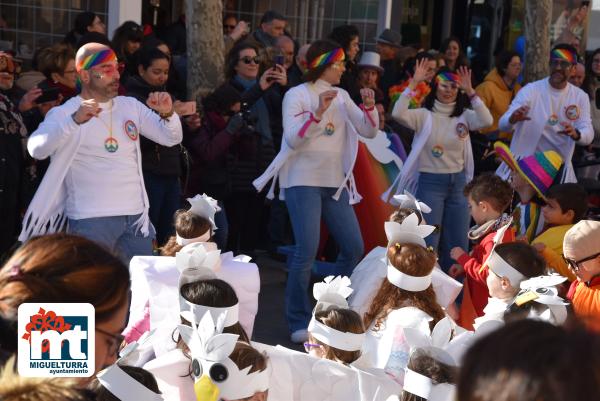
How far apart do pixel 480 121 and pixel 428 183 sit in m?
0.58

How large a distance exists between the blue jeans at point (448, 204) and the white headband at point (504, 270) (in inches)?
104

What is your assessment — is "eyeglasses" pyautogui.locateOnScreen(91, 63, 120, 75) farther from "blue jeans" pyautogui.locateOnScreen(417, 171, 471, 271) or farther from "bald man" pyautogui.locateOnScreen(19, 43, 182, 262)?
"blue jeans" pyautogui.locateOnScreen(417, 171, 471, 271)

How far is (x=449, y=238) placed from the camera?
7.35m

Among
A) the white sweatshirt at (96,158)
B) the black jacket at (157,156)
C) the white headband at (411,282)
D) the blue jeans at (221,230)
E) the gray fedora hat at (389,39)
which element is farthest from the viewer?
the gray fedora hat at (389,39)

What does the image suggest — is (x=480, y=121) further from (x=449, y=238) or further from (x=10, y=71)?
(x=10, y=71)

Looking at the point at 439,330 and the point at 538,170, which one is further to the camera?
the point at 538,170

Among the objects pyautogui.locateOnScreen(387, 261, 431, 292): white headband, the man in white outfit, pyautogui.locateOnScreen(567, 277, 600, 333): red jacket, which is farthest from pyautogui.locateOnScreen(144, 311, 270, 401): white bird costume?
the man in white outfit

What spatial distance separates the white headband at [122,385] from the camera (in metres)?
2.67

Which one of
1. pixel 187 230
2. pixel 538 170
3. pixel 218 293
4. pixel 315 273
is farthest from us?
pixel 315 273

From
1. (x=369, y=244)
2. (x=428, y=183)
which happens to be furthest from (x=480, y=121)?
(x=369, y=244)

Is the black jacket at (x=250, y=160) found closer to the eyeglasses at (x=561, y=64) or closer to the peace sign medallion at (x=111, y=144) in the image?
the peace sign medallion at (x=111, y=144)

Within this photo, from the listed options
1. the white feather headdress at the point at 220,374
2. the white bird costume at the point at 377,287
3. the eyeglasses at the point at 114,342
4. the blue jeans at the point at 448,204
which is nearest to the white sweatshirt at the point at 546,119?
the blue jeans at the point at 448,204

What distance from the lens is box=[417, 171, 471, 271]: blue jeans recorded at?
7.31 meters

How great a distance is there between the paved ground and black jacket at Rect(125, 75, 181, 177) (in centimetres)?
112
